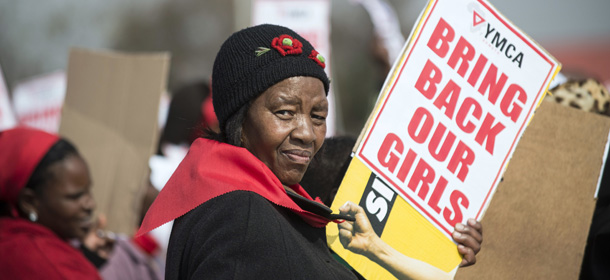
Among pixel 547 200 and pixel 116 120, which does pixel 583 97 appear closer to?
pixel 547 200

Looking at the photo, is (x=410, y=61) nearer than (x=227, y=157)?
No

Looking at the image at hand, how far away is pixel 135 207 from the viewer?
3750mm

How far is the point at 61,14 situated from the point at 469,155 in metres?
9.90

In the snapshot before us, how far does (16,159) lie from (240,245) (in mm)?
1843

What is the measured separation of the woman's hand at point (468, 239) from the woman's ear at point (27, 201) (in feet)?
6.28

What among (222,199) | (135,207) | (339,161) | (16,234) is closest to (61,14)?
(135,207)

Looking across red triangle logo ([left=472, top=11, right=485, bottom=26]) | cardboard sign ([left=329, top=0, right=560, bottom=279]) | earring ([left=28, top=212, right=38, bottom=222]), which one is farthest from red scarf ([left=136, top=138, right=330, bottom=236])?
earring ([left=28, top=212, right=38, bottom=222])

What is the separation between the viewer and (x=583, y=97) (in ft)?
9.29

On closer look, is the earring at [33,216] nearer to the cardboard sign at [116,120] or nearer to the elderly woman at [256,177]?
the cardboard sign at [116,120]

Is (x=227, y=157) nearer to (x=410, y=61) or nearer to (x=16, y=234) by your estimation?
(x=410, y=61)

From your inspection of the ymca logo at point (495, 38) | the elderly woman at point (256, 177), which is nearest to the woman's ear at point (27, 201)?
the elderly woman at point (256, 177)

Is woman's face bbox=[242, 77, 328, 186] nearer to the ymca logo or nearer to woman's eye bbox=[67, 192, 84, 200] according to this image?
the ymca logo

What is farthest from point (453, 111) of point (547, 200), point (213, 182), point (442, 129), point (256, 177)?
point (213, 182)

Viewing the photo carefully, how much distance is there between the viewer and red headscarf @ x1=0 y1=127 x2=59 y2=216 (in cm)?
295
